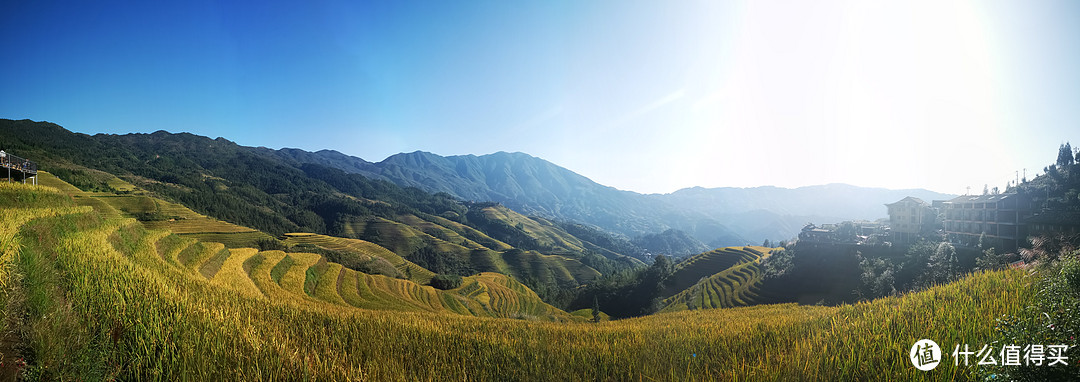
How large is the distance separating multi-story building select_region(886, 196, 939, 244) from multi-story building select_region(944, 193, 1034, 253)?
23.2ft

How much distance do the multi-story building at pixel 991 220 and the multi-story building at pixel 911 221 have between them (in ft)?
23.2

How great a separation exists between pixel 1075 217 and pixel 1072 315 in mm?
59252

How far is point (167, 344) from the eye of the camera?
120 inches

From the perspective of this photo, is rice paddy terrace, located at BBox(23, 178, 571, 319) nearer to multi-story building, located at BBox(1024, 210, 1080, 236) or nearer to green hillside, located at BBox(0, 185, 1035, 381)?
green hillside, located at BBox(0, 185, 1035, 381)

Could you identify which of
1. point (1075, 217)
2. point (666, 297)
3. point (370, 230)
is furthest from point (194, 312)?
point (370, 230)

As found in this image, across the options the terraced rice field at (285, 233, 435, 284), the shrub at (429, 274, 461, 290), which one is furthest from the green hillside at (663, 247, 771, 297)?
the terraced rice field at (285, 233, 435, 284)

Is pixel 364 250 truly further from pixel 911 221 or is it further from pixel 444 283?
pixel 911 221

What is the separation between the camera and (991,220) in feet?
143

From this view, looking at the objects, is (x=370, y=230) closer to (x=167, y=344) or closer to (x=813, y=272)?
(x=813, y=272)

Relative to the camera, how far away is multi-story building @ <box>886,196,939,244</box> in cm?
5762

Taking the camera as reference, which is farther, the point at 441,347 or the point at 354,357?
the point at 441,347

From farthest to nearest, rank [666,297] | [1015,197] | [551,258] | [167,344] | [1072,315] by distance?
[551,258] → [666,297] → [1015,197] → [167,344] → [1072,315]

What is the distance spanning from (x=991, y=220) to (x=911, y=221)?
1686 centimetres

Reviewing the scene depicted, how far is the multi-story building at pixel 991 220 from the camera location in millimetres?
40125
